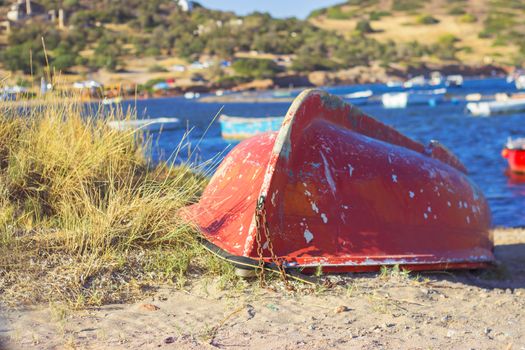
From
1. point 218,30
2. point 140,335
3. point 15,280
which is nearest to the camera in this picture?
point 140,335

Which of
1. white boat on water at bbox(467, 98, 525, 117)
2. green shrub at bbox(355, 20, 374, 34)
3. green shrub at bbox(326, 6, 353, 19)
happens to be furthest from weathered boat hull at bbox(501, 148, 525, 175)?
green shrub at bbox(326, 6, 353, 19)

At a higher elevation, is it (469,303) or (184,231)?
(184,231)

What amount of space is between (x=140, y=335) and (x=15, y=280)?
3.45ft

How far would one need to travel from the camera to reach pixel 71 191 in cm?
527

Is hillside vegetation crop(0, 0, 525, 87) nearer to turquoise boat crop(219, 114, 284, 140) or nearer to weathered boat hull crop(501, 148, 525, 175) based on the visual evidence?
turquoise boat crop(219, 114, 284, 140)

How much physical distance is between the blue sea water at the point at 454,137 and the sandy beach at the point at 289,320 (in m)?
1.64

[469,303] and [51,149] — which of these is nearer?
[469,303]

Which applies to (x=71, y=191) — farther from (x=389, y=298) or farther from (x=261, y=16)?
(x=261, y=16)

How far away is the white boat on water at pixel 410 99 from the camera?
136 feet

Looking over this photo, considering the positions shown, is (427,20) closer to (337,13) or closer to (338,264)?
(337,13)

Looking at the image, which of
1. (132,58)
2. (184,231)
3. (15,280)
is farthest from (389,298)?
(132,58)

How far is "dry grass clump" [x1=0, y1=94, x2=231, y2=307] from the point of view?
4.41 metres

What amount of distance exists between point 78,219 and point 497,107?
3076 centimetres

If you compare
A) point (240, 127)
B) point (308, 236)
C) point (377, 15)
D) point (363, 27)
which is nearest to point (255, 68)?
point (363, 27)
